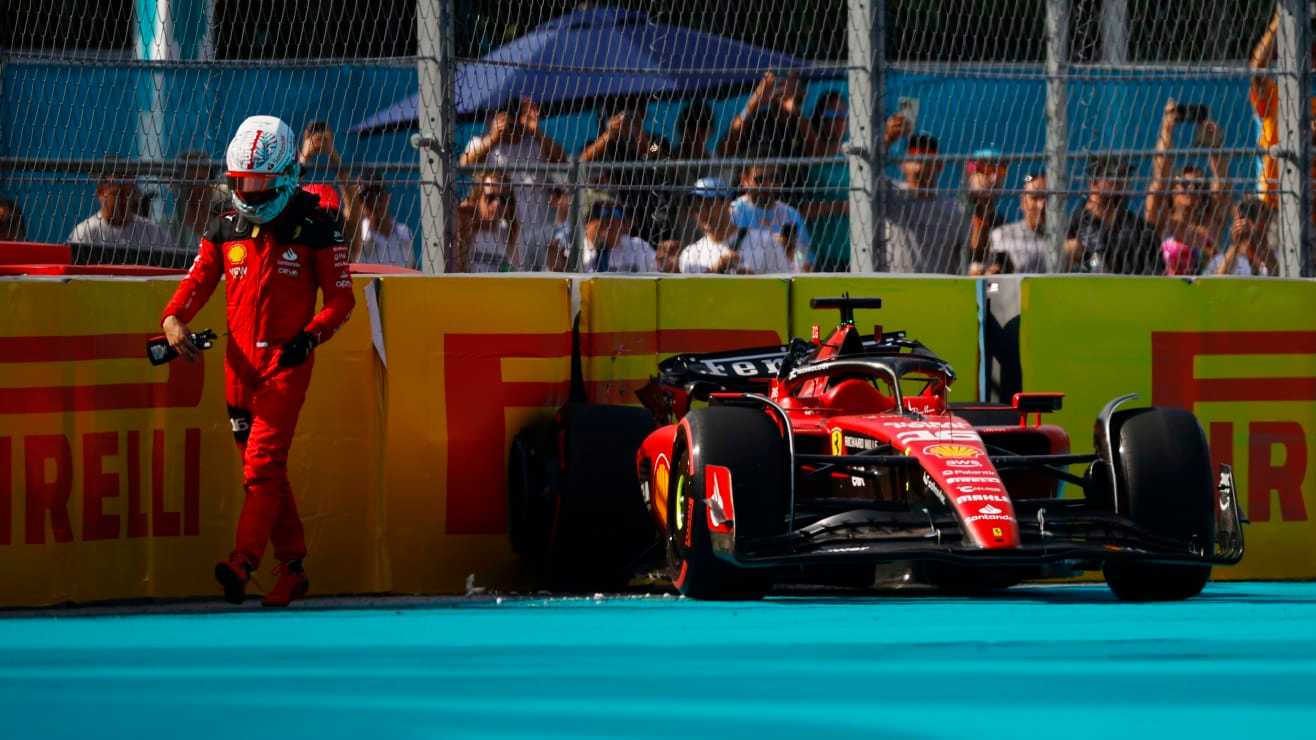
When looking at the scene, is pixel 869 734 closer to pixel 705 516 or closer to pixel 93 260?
pixel 705 516

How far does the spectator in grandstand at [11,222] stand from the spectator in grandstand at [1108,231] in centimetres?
462

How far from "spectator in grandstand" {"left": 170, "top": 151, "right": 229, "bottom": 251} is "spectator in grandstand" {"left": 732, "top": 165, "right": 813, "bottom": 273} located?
7.31ft

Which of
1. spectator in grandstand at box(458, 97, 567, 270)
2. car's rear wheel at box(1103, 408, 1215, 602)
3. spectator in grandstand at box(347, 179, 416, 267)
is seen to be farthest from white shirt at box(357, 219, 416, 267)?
car's rear wheel at box(1103, 408, 1215, 602)

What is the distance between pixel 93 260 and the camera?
966 centimetres

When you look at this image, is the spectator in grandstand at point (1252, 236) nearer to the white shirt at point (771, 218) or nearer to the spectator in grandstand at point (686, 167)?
the white shirt at point (771, 218)

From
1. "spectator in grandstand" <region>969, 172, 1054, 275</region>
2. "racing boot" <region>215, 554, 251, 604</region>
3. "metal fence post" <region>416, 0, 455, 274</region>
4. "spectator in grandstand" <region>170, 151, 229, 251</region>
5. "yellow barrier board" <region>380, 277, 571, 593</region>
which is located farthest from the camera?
"spectator in grandstand" <region>969, 172, 1054, 275</region>

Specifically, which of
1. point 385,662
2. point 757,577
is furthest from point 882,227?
point 385,662

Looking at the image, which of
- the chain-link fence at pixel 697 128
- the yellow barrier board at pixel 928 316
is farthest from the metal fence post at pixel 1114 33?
the yellow barrier board at pixel 928 316

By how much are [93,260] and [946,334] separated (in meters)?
3.61

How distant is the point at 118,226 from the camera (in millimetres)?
9633

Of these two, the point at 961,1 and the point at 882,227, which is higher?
the point at 961,1

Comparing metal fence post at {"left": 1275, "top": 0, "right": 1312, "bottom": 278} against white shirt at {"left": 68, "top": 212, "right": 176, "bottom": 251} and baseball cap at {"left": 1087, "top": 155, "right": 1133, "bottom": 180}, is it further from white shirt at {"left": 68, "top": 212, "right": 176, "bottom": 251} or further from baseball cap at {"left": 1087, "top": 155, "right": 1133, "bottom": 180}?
white shirt at {"left": 68, "top": 212, "right": 176, "bottom": 251}

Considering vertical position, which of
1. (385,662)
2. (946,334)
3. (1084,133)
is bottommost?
(385,662)

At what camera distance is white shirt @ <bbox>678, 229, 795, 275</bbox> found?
10453 mm
